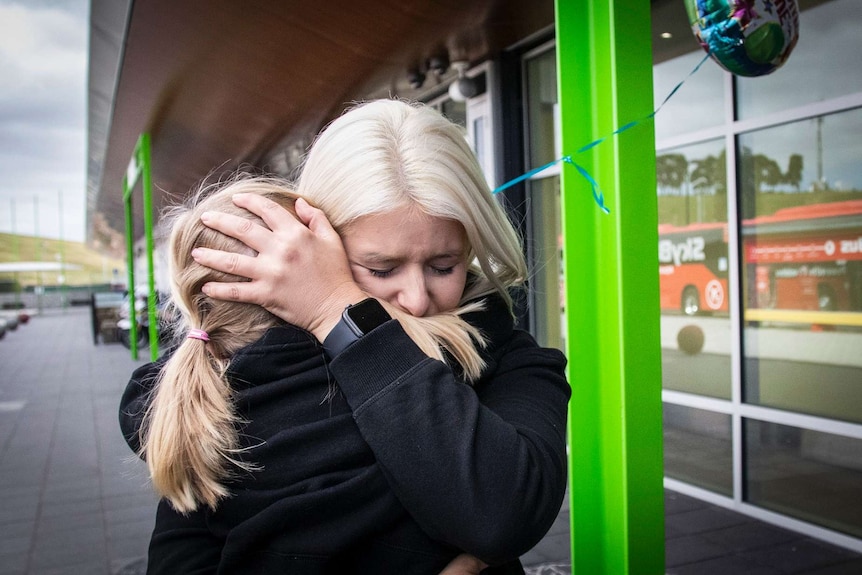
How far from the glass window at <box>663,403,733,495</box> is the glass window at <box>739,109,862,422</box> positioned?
435 millimetres

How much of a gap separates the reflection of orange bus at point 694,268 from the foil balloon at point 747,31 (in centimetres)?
350

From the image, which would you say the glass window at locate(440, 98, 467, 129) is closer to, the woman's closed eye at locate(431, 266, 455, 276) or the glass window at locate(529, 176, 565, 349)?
the glass window at locate(529, 176, 565, 349)

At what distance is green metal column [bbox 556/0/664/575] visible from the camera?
1.70m

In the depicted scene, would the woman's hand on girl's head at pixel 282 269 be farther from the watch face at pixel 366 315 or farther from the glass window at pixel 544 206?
the glass window at pixel 544 206

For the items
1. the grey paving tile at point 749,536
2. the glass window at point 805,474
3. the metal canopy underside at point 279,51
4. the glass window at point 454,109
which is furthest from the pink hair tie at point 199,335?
the glass window at point 454,109

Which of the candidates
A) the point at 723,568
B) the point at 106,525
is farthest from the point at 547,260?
the point at 106,525

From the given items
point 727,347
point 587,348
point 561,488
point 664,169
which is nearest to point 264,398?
point 561,488

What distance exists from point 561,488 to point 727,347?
465 centimetres

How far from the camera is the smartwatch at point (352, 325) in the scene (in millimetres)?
989

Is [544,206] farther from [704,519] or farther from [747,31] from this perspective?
[747,31]

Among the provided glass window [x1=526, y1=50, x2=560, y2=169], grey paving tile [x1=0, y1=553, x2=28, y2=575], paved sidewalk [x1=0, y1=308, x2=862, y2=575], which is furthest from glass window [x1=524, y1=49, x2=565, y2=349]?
grey paving tile [x1=0, y1=553, x2=28, y2=575]

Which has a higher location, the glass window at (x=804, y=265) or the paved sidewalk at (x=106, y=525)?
the glass window at (x=804, y=265)

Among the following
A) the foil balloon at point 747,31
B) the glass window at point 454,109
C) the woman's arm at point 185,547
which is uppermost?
the glass window at point 454,109

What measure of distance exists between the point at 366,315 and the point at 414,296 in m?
0.12
